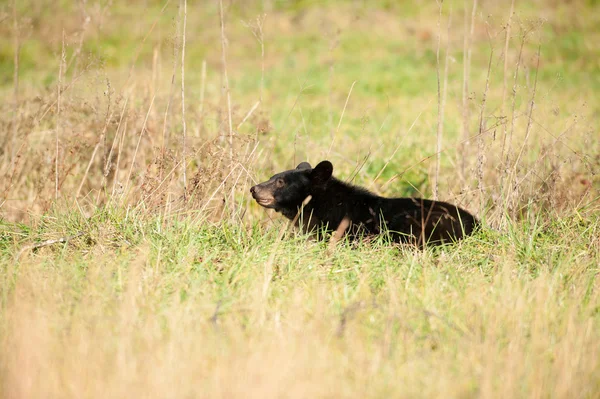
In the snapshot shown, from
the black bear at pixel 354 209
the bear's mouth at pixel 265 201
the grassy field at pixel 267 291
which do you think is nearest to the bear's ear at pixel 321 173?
the black bear at pixel 354 209

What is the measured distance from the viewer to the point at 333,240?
14.7ft

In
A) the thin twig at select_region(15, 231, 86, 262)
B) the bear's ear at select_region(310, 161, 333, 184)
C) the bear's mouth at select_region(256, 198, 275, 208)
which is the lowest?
the thin twig at select_region(15, 231, 86, 262)

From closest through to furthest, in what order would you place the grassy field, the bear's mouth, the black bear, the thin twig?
1. the grassy field
2. the thin twig
3. the black bear
4. the bear's mouth

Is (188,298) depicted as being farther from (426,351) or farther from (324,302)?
(426,351)

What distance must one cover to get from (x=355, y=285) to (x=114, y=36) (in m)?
15.7

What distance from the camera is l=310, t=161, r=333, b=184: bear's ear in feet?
16.9

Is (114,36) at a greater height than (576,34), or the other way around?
(576,34)

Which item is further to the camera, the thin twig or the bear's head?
the bear's head

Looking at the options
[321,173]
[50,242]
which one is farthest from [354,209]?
[50,242]

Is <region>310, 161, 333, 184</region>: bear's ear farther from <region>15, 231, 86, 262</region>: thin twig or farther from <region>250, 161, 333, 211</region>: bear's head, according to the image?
<region>15, 231, 86, 262</region>: thin twig

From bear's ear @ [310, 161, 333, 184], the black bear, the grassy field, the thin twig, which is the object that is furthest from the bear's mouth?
the thin twig

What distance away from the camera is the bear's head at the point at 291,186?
5.12 metres

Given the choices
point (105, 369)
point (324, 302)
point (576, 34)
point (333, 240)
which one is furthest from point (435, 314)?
point (576, 34)

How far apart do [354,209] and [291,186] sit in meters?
0.53
